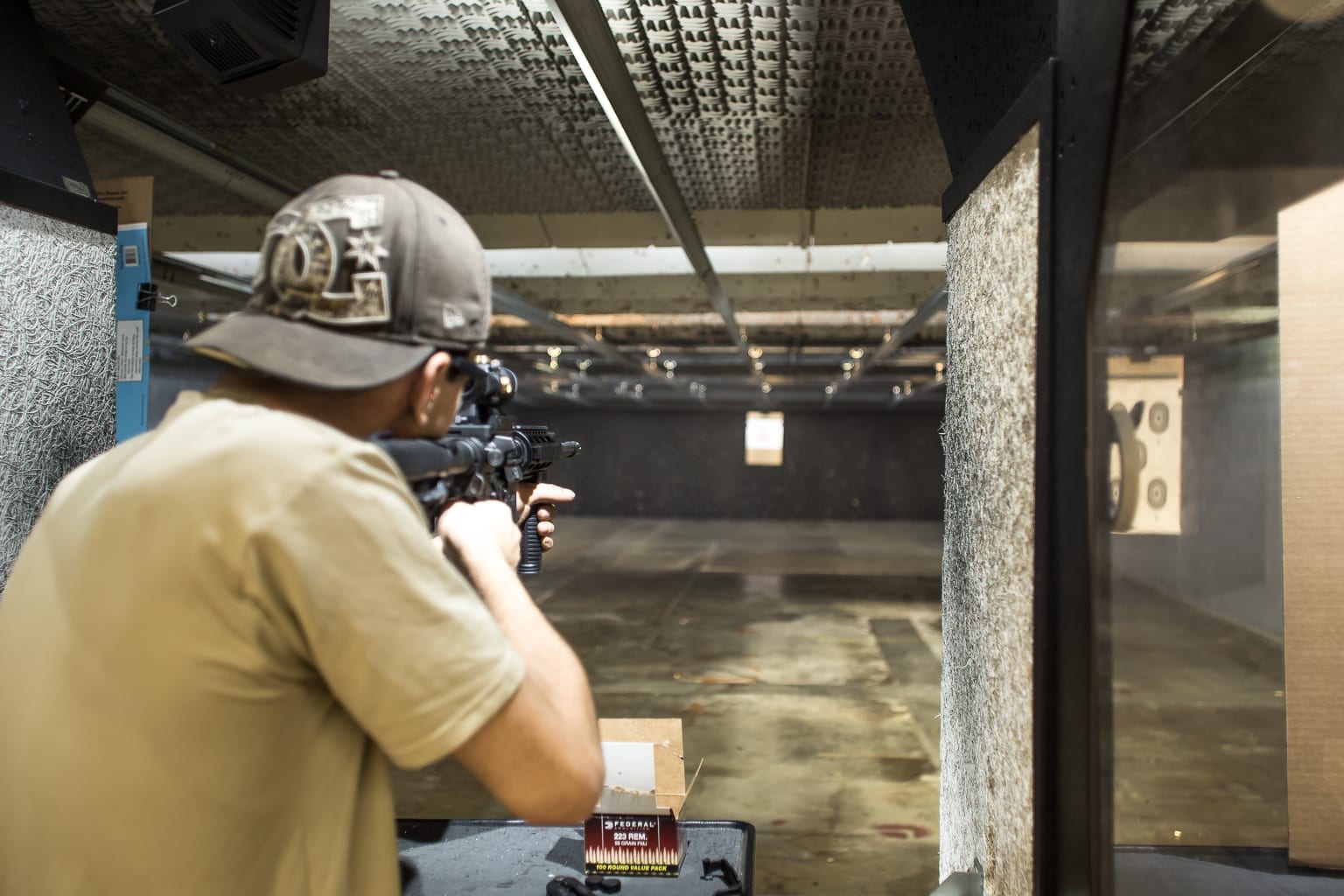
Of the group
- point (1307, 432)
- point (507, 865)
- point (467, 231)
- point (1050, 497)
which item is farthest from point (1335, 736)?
point (467, 231)

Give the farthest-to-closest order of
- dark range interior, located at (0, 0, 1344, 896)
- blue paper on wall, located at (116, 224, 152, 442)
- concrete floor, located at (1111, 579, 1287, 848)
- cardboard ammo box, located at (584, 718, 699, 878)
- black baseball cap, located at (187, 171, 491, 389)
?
concrete floor, located at (1111, 579, 1287, 848), blue paper on wall, located at (116, 224, 152, 442), cardboard ammo box, located at (584, 718, 699, 878), dark range interior, located at (0, 0, 1344, 896), black baseball cap, located at (187, 171, 491, 389)

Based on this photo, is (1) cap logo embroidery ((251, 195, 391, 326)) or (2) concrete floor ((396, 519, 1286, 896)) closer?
(1) cap logo embroidery ((251, 195, 391, 326))

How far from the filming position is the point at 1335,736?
1.66 metres

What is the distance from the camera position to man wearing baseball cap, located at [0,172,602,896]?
0.58 meters

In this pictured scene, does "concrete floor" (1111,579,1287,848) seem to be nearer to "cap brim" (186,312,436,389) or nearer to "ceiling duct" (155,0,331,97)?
"cap brim" (186,312,436,389)

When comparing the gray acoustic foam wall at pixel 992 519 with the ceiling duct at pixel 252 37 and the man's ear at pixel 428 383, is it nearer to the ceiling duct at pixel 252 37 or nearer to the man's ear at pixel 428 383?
the man's ear at pixel 428 383

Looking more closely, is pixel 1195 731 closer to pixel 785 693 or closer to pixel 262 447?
pixel 785 693

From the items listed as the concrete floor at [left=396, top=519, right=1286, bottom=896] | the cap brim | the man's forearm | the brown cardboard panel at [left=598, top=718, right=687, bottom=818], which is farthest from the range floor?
the cap brim

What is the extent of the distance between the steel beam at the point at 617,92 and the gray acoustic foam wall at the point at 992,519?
2.31ft

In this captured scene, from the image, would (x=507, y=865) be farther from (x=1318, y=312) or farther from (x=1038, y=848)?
(x=1318, y=312)

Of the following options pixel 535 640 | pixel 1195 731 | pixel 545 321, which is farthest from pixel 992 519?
pixel 545 321

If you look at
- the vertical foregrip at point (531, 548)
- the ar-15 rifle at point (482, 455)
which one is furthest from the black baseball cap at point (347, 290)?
the vertical foregrip at point (531, 548)

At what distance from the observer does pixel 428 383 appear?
2.53 feet

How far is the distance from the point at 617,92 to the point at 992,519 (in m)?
1.13
